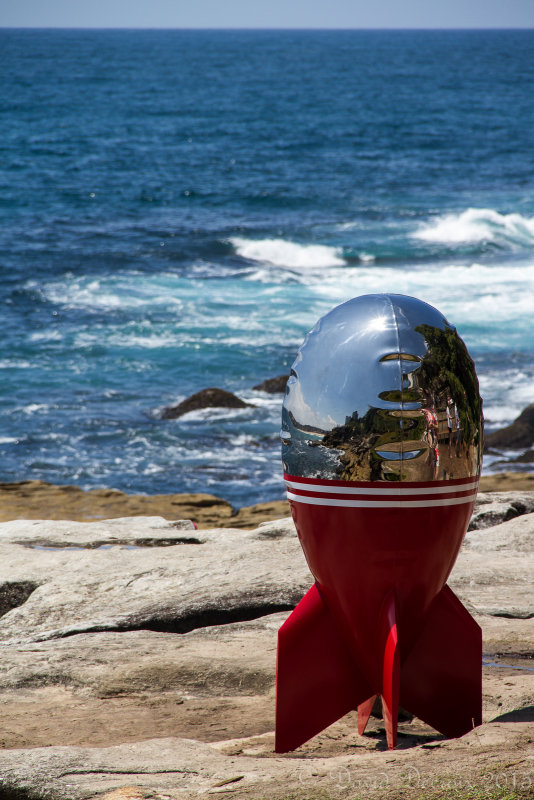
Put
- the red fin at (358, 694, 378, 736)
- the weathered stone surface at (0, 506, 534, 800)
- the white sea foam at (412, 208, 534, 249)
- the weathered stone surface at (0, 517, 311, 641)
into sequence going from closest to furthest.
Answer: the weathered stone surface at (0, 506, 534, 800) → the red fin at (358, 694, 378, 736) → the weathered stone surface at (0, 517, 311, 641) → the white sea foam at (412, 208, 534, 249)

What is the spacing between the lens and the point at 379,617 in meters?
3.31

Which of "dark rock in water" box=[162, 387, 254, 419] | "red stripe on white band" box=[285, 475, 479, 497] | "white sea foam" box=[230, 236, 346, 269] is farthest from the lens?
"white sea foam" box=[230, 236, 346, 269]

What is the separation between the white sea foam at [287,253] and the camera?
25.1 meters

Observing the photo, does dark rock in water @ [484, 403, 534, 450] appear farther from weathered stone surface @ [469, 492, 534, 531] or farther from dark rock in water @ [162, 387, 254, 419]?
weathered stone surface @ [469, 492, 534, 531]

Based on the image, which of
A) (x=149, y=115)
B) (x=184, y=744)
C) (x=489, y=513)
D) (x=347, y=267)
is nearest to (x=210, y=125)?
(x=149, y=115)

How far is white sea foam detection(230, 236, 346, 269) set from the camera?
2514 cm

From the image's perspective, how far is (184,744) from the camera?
3.31 meters

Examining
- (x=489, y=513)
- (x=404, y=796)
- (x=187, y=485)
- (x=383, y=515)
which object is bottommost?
(x=187, y=485)

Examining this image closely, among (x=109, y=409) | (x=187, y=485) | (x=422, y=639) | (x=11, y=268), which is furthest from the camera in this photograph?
(x=11, y=268)

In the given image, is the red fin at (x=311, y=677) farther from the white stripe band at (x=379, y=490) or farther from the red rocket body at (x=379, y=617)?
the white stripe band at (x=379, y=490)

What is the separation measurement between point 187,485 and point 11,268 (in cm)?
1397

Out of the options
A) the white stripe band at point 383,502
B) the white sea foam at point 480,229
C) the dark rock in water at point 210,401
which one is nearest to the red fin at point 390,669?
the white stripe band at point 383,502

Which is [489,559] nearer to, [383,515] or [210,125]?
[383,515]

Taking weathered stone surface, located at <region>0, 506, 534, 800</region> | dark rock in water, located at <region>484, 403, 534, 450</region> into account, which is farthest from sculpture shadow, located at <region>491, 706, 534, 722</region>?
dark rock in water, located at <region>484, 403, 534, 450</region>
